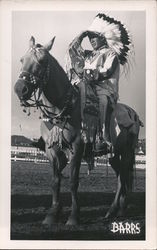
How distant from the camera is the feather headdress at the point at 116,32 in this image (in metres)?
2.59

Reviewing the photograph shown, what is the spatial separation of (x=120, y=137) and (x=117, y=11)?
28.5 inches

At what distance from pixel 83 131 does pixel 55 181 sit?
33 cm

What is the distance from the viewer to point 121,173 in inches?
103

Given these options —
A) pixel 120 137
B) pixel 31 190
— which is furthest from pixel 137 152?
pixel 31 190

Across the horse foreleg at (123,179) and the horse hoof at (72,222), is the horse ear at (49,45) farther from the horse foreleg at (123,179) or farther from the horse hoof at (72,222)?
the horse hoof at (72,222)

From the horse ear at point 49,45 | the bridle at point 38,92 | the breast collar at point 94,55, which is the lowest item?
the bridle at point 38,92

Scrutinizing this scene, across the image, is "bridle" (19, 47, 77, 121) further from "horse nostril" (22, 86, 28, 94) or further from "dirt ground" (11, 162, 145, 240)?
"dirt ground" (11, 162, 145, 240)

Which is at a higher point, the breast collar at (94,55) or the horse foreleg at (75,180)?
the breast collar at (94,55)

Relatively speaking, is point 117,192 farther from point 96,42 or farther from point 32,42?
point 32,42

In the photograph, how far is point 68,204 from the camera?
2.59m

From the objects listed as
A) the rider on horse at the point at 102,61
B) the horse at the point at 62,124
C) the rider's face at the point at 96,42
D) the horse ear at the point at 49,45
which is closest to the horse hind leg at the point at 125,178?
the horse at the point at 62,124

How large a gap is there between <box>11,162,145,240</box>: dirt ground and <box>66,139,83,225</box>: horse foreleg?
1.1 inches

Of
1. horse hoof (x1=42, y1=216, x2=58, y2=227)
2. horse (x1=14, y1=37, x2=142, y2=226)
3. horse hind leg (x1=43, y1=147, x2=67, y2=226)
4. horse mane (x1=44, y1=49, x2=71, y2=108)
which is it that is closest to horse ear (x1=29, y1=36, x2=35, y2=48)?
horse (x1=14, y1=37, x2=142, y2=226)

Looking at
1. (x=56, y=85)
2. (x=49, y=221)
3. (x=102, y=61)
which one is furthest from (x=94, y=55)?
(x=49, y=221)
